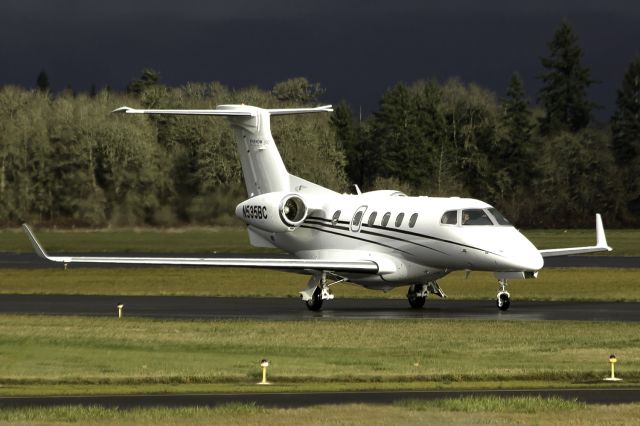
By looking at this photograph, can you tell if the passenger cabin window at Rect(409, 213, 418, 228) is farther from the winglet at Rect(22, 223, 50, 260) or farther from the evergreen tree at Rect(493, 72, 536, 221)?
the evergreen tree at Rect(493, 72, 536, 221)

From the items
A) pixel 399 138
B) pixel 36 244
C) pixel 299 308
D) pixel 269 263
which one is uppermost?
pixel 399 138

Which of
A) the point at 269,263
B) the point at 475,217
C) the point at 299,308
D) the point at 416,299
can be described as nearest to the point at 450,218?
the point at 475,217

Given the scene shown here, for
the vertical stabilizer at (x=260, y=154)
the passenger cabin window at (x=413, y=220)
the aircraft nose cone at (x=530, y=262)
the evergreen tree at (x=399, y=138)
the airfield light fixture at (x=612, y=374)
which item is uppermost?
the evergreen tree at (x=399, y=138)

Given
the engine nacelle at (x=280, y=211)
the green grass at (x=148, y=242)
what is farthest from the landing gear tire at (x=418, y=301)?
the green grass at (x=148, y=242)

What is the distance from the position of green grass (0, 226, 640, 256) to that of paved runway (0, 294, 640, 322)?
2720 centimetres

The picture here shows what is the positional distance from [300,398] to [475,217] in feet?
61.0

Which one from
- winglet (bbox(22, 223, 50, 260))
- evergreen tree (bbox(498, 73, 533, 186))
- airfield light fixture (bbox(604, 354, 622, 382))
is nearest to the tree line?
evergreen tree (bbox(498, 73, 533, 186))

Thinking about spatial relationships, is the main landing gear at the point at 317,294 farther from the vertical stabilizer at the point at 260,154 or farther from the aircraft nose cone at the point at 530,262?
the aircraft nose cone at the point at 530,262

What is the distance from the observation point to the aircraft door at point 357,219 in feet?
137

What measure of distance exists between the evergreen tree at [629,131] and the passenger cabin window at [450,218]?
81.1 metres

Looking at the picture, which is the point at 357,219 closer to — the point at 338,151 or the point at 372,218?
the point at 372,218

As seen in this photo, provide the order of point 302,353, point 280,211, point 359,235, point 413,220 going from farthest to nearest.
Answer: point 280,211, point 359,235, point 413,220, point 302,353

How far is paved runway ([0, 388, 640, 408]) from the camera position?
20.8 meters

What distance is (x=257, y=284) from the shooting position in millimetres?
53406
